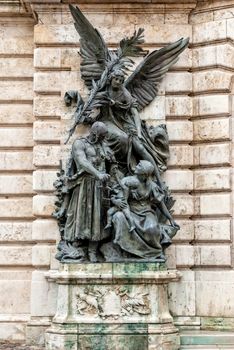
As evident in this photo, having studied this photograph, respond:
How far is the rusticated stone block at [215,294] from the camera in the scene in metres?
11.1

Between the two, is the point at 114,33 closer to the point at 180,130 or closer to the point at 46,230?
the point at 180,130

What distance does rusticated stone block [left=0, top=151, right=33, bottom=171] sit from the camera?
12.0 m

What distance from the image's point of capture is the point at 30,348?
10953 mm

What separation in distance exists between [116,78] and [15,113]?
2191mm

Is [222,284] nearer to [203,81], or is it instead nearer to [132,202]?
[132,202]

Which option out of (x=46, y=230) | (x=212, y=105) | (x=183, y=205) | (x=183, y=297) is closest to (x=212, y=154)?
(x=212, y=105)

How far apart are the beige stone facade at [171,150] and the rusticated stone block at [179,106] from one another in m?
0.02

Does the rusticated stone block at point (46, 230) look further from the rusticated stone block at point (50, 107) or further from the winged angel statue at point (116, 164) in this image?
the rusticated stone block at point (50, 107)

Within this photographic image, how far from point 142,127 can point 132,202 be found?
4.70 feet

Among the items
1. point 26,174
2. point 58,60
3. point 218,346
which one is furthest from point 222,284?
point 58,60

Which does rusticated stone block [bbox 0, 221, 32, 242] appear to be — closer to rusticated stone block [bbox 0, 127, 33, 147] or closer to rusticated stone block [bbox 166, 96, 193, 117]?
rusticated stone block [bbox 0, 127, 33, 147]

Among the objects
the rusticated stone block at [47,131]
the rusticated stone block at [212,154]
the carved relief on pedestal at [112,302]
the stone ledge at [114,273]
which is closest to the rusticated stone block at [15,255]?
the stone ledge at [114,273]

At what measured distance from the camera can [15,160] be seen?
39.5ft

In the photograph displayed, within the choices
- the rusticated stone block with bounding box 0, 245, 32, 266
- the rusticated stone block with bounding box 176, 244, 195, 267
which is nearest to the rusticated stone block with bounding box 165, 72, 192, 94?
the rusticated stone block with bounding box 176, 244, 195, 267
